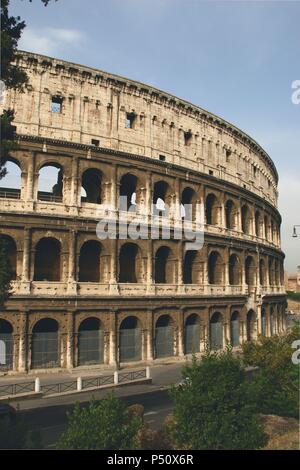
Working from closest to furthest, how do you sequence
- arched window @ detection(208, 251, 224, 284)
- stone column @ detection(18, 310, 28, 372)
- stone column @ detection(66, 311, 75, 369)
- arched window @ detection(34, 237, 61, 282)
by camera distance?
stone column @ detection(18, 310, 28, 372)
stone column @ detection(66, 311, 75, 369)
arched window @ detection(34, 237, 61, 282)
arched window @ detection(208, 251, 224, 284)

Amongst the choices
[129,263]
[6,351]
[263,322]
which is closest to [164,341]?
[129,263]

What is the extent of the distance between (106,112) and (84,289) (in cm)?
1212

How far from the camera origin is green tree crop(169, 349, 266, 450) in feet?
33.7

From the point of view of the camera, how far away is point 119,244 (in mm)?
27547

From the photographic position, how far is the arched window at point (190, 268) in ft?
106

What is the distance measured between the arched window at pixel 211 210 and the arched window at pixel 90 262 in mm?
11304

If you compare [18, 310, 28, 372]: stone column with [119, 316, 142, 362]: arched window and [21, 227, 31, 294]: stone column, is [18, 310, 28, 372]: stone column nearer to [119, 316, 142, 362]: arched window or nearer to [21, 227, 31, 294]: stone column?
[21, 227, 31, 294]: stone column

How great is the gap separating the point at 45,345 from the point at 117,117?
1581cm

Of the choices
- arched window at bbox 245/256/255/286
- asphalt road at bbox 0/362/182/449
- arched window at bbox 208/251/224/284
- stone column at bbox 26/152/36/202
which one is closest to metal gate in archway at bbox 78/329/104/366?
asphalt road at bbox 0/362/182/449

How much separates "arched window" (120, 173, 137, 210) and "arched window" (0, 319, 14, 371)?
10780 mm

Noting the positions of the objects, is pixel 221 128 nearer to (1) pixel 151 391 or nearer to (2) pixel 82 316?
(2) pixel 82 316

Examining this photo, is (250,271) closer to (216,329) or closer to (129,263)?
(216,329)
